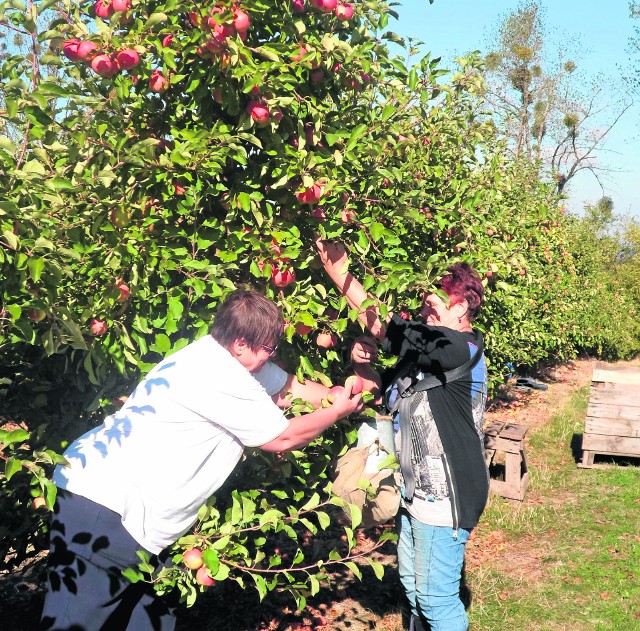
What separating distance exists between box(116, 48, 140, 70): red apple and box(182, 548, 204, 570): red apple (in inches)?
70.4

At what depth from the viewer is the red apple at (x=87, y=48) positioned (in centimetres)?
269

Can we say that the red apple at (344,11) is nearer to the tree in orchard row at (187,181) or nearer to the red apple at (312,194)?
the tree in orchard row at (187,181)

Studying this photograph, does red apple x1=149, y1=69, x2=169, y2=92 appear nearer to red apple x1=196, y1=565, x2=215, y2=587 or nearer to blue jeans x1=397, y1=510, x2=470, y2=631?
red apple x1=196, y1=565, x2=215, y2=587

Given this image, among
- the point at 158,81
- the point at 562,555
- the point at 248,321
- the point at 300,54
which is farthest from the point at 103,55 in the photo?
the point at 562,555

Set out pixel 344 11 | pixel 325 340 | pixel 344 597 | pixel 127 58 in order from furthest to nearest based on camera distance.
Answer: pixel 344 597 → pixel 325 340 → pixel 344 11 → pixel 127 58

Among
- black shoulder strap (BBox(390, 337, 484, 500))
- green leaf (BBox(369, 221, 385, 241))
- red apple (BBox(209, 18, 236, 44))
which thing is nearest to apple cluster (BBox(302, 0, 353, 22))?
red apple (BBox(209, 18, 236, 44))

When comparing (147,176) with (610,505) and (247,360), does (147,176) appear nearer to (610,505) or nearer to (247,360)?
(247,360)

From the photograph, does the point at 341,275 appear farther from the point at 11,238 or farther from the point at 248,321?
the point at 11,238

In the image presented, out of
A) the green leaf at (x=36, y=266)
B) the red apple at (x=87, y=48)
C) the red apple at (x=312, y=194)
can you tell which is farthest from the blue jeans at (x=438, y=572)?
the red apple at (x=87, y=48)

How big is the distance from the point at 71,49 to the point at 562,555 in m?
5.31

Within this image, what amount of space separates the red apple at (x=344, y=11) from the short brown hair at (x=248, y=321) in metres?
1.17

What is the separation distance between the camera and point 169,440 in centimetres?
267

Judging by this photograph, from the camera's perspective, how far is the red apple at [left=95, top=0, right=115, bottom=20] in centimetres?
283

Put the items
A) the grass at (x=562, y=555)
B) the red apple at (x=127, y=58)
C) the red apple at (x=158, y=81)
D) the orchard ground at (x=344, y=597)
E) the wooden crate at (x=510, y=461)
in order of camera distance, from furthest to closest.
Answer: the wooden crate at (x=510, y=461) → the grass at (x=562, y=555) → the orchard ground at (x=344, y=597) → the red apple at (x=158, y=81) → the red apple at (x=127, y=58)
